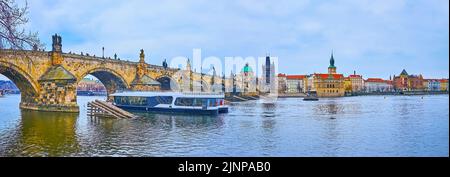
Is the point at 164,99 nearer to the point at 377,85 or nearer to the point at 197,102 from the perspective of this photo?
the point at 197,102

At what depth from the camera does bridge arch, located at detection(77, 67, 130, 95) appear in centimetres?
4857

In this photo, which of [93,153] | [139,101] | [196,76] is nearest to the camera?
[93,153]

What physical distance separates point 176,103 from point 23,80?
14700mm

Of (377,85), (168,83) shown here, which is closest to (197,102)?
(168,83)

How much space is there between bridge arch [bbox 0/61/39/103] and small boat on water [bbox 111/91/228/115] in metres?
8.21

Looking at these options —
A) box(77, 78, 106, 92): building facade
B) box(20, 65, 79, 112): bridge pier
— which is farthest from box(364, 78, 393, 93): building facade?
box(20, 65, 79, 112): bridge pier

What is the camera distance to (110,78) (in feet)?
179

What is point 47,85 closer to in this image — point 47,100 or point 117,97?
point 47,100

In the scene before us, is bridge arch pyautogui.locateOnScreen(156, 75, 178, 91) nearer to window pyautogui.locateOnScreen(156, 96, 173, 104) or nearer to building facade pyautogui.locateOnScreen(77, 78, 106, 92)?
window pyautogui.locateOnScreen(156, 96, 173, 104)

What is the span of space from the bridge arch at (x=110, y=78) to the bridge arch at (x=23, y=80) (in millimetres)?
6957

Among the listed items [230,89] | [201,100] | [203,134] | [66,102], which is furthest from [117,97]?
[230,89]

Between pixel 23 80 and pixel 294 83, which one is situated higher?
pixel 294 83
